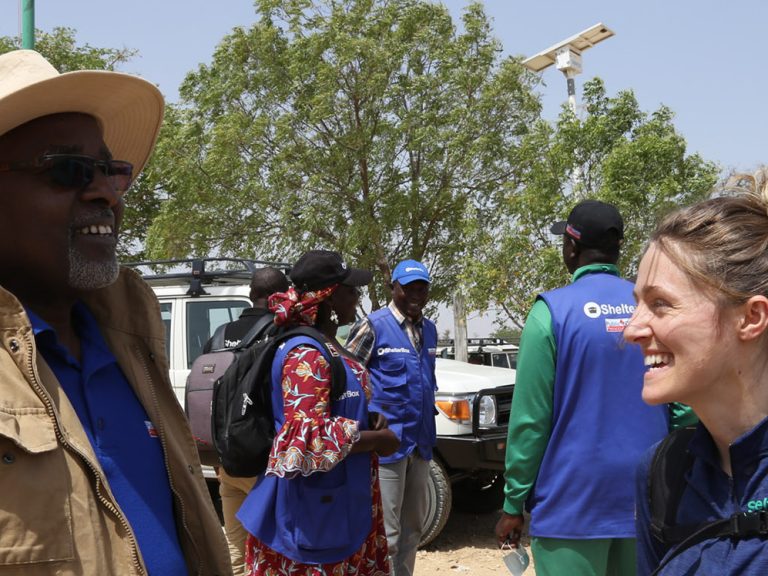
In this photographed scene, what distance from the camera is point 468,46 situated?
59.4 feet

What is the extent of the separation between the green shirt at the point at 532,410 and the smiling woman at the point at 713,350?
1.53 m

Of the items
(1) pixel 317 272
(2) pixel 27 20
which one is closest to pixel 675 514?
(1) pixel 317 272

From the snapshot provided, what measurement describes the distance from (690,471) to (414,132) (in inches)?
620

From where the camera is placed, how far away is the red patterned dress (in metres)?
3.34

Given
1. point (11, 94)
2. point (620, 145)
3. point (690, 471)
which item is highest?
point (620, 145)

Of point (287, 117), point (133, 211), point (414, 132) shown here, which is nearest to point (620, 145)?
point (414, 132)

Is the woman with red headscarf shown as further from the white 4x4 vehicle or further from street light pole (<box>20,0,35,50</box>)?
street light pole (<box>20,0,35,50</box>)

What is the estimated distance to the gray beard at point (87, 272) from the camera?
1.95 meters

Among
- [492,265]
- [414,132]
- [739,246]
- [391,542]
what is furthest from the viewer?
[414,132]

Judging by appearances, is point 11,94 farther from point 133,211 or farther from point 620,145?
point 133,211

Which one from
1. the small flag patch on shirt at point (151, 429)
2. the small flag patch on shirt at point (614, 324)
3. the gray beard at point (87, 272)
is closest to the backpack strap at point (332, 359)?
the small flag patch on shirt at point (614, 324)

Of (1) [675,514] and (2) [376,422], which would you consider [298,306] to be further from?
(1) [675,514]

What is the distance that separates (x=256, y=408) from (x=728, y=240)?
2.31m

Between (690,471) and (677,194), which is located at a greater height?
(677,194)
